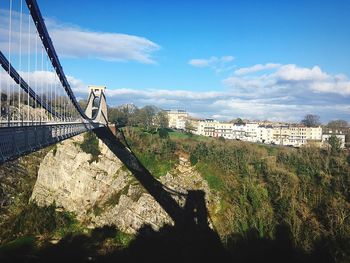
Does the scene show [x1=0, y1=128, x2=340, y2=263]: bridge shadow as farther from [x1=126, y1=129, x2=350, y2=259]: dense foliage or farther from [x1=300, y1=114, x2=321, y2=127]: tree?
[x1=300, y1=114, x2=321, y2=127]: tree

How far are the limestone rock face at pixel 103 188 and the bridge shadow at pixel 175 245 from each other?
80 centimetres

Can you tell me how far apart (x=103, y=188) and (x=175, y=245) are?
10211 mm

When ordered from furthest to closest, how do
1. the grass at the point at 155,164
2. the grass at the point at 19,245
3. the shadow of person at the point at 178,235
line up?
the grass at the point at 155,164 → the grass at the point at 19,245 → the shadow of person at the point at 178,235

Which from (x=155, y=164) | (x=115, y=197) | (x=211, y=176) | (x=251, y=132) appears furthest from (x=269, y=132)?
(x=115, y=197)

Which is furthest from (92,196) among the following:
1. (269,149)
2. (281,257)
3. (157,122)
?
(157,122)

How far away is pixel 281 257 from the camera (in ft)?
66.4

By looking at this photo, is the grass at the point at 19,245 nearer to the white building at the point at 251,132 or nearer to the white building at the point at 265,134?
the white building at the point at 265,134

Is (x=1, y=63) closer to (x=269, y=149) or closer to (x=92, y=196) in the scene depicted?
(x=92, y=196)

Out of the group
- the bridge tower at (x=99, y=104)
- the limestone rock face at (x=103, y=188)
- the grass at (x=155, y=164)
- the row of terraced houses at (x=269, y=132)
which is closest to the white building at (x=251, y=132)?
the row of terraced houses at (x=269, y=132)

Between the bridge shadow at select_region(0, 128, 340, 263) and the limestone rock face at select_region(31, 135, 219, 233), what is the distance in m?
0.80

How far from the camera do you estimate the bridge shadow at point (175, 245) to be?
21.3 metres

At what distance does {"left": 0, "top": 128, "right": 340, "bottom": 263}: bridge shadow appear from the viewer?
69.8 ft

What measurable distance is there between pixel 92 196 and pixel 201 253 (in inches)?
494

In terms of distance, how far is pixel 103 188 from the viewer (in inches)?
1342
